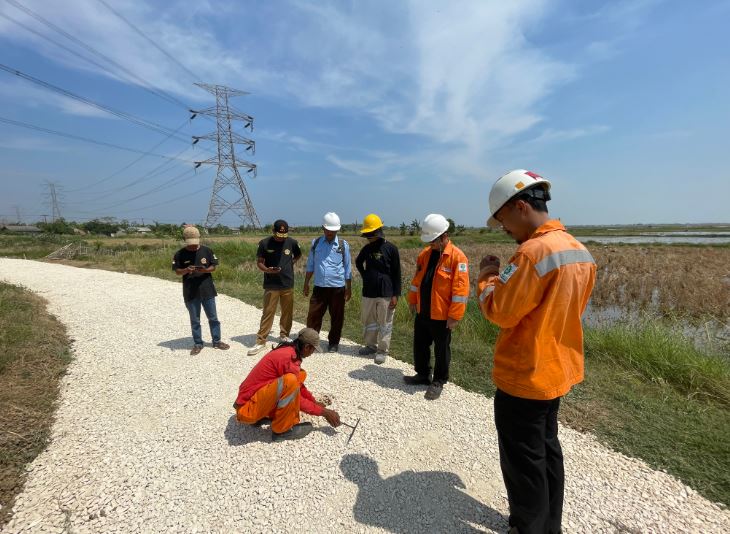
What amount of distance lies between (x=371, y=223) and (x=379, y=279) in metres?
0.88

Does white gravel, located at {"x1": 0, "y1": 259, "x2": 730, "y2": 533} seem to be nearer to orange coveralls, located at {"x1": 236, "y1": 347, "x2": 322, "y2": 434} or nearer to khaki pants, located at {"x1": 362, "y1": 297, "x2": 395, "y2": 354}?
orange coveralls, located at {"x1": 236, "y1": 347, "x2": 322, "y2": 434}

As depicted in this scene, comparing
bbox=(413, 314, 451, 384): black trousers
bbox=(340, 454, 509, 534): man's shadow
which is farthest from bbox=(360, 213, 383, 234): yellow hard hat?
bbox=(340, 454, 509, 534): man's shadow

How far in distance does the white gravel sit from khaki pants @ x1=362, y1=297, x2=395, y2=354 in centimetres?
59

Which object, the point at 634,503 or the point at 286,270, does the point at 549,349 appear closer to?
the point at 634,503

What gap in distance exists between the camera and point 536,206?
75.0 inches

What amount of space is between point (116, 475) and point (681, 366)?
22.7ft

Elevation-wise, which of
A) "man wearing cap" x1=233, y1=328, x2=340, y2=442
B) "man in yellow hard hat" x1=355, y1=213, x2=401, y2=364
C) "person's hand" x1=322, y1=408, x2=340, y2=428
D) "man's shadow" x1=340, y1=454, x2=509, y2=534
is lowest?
"man's shadow" x1=340, y1=454, x2=509, y2=534

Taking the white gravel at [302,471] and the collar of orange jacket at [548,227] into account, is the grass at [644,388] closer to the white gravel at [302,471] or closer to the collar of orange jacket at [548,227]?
the white gravel at [302,471]

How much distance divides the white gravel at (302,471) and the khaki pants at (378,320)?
59cm

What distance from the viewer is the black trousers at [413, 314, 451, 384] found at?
4.15m

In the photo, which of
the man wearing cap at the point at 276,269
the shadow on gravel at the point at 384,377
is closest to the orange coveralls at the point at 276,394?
the shadow on gravel at the point at 384,377

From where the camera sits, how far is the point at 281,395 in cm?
326

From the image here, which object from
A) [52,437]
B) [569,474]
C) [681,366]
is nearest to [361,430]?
[569,474]

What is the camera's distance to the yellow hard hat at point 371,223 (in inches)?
201
